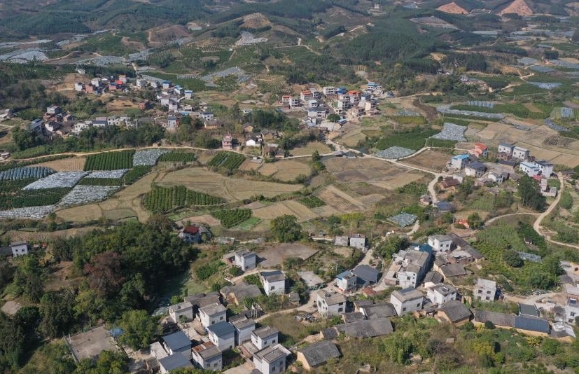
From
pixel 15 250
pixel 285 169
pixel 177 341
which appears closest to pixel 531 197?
pixel 285 169

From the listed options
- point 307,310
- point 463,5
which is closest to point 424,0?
point 463,5

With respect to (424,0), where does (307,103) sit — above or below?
below

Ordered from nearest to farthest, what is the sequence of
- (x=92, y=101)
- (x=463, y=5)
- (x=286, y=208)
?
(x=286, y=208), (x=92, y=101), (x=463, y=5)

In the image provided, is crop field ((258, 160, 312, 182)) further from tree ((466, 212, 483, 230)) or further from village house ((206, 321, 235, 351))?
village house ((206, 321, 235, 351))

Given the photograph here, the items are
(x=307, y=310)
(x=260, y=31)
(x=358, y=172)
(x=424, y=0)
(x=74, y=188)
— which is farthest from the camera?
(x=424, y=0)

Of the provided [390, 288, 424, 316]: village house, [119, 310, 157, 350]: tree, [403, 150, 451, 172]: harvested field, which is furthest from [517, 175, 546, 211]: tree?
[119, 310, 157, 350]: tree

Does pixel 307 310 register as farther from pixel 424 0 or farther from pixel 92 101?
pixel 424 0

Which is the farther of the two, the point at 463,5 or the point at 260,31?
the point at 463,5

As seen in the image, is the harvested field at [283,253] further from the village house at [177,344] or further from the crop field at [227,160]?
the crop field at [227,160]
